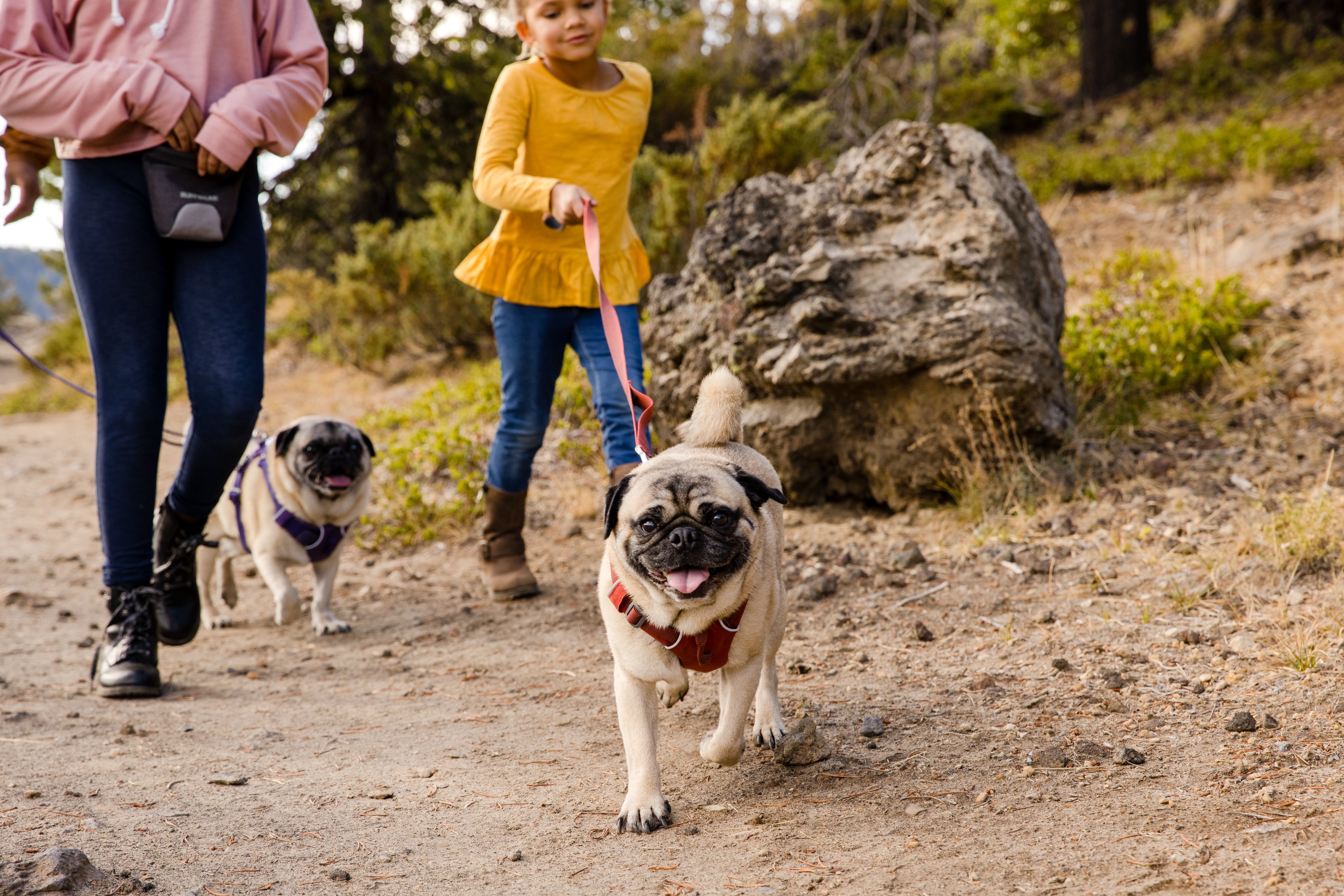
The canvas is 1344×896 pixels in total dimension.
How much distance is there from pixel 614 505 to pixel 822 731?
41.8 inches

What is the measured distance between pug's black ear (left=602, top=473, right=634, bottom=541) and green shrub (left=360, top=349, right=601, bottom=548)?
309 centimetres

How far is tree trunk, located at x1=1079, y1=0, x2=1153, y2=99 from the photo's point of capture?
41.2 ft

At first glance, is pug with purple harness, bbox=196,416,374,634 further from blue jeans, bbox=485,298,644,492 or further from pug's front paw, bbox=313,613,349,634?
blue jeans, bbox=485,298,644,492

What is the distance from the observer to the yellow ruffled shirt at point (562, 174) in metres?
4.17

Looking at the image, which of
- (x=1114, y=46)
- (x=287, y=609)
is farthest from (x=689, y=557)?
(x=1114, y=46)

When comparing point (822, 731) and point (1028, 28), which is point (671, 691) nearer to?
point (822, 731)

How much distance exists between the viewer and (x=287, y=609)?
16.3ft

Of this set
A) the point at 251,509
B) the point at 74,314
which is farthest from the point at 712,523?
the point at 74,314

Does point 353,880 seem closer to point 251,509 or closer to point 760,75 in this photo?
point 251,509

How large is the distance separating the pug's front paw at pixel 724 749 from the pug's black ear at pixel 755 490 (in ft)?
2.10

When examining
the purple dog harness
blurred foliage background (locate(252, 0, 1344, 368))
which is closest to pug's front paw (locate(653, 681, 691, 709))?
the purple dog harness

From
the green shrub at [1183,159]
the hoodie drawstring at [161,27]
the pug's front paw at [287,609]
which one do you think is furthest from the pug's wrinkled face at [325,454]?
the green shrub at [1183,159]

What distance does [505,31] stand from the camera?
1252 cm

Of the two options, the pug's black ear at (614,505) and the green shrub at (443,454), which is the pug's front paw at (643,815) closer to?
the pug's black ear at (614,505)
